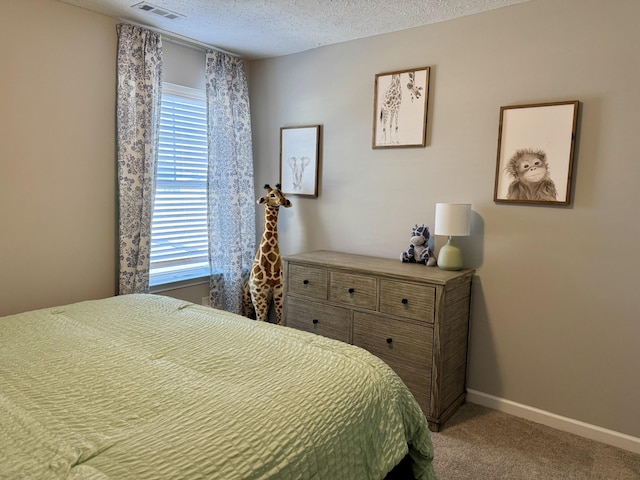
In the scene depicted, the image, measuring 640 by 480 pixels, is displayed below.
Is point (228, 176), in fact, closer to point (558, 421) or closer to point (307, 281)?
point (307, 281)

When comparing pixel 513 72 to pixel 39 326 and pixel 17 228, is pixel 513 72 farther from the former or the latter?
pixel 17 228

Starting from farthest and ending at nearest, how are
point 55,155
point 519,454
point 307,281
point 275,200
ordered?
1. point 275,200
2. point 307,281
3. point 55,155
4. point 519,454

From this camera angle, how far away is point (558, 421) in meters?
2.58

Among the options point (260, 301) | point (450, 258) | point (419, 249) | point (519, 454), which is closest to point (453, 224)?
point (450, 258)

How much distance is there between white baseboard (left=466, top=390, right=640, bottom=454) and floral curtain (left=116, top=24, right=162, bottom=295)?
8.03 ft

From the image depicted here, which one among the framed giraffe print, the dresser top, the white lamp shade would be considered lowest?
the dresser top

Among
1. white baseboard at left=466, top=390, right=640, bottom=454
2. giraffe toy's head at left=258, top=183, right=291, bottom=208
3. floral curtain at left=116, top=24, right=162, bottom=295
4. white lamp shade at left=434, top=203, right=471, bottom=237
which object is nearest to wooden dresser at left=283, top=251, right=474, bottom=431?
white baseboard at left=466, top=390, right=640, bottom=454

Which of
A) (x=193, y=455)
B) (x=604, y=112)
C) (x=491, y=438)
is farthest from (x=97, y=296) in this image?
(x=604, y=112)

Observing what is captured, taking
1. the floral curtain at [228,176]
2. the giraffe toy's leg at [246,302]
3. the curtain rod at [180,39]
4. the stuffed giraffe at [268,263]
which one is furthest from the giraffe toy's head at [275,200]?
the curtain rod at [180,39]

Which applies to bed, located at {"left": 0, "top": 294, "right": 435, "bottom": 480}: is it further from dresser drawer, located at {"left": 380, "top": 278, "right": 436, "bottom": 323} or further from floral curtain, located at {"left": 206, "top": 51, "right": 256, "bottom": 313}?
floral curtain, located at {"left": 206, "top": 51, "right": 256, "bottom": 313}

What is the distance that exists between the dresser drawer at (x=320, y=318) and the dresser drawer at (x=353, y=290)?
3.2 inches

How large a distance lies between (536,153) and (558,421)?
1586 millimetres

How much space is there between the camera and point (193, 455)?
1.05 metres

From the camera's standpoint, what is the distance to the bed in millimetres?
1057
